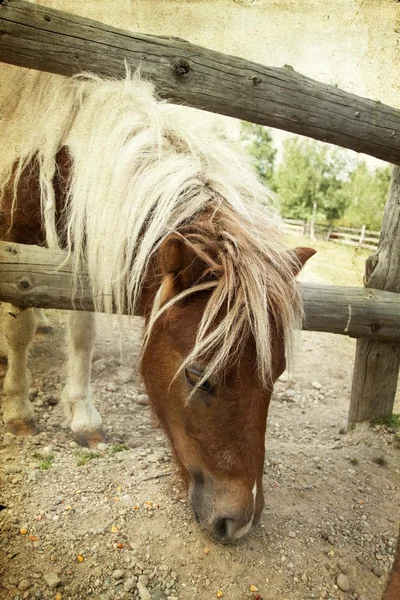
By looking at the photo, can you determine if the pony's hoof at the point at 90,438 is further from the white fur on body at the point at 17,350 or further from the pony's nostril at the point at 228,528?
the pony's nostril at the point at 228,528

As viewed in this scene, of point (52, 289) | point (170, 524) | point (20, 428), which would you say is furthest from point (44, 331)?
point (170, 524)

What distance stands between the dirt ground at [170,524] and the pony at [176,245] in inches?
12.4

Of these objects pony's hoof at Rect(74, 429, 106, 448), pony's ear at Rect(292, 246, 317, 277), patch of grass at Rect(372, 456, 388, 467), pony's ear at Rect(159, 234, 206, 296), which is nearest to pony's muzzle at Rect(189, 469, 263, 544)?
pony's ear at Rect(159, 234, 206, 296)

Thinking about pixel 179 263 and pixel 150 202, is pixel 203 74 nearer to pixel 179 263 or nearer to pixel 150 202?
pixel 150 202

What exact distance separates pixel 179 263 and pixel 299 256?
2.24 feet

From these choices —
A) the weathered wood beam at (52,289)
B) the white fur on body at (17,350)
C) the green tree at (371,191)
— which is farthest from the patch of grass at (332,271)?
the white fur on body at (17,350)

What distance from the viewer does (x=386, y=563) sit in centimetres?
223

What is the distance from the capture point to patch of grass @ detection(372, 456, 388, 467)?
302cm

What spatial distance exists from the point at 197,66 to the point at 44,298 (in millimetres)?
1554

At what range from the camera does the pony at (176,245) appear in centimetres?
181

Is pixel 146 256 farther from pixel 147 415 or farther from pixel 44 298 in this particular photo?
pixel 147 415

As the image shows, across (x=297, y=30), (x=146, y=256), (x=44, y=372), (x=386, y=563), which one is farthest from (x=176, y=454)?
(x=297, y=30)

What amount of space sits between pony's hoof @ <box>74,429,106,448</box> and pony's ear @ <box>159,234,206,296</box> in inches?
77.0

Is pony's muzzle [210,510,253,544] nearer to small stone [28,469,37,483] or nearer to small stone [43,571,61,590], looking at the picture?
small stone [43,571,61,590]
